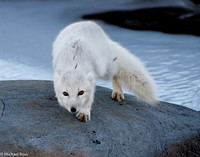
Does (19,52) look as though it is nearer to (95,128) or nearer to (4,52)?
(4,52)

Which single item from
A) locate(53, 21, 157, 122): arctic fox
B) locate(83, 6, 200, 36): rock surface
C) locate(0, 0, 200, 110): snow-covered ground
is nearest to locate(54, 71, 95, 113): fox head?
locate(53, 21, 157, 122): arctic fox

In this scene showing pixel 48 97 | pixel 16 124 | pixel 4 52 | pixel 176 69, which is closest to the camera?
pixel 16 124

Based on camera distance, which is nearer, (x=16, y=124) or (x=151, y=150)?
(x=16, y=124)

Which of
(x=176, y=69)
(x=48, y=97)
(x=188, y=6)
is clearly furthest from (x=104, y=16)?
(x=48, y=97)

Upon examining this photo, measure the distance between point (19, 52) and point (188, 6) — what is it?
11.1 ft

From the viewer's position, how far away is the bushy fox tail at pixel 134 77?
8.98 ft

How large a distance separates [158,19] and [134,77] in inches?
148

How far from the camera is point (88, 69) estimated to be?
231 centimetres

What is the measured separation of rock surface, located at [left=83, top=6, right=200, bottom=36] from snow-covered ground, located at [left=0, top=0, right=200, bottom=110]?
24cm

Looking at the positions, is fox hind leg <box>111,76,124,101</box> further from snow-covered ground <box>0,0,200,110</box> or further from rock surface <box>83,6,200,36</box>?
rock surface <box>83,6,200,36</box>

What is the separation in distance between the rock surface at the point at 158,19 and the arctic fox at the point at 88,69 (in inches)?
127

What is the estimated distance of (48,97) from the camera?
267 centimetres

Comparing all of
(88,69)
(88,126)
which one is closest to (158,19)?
(88,69)

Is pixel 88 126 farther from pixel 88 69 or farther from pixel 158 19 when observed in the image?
pixel 158 19
